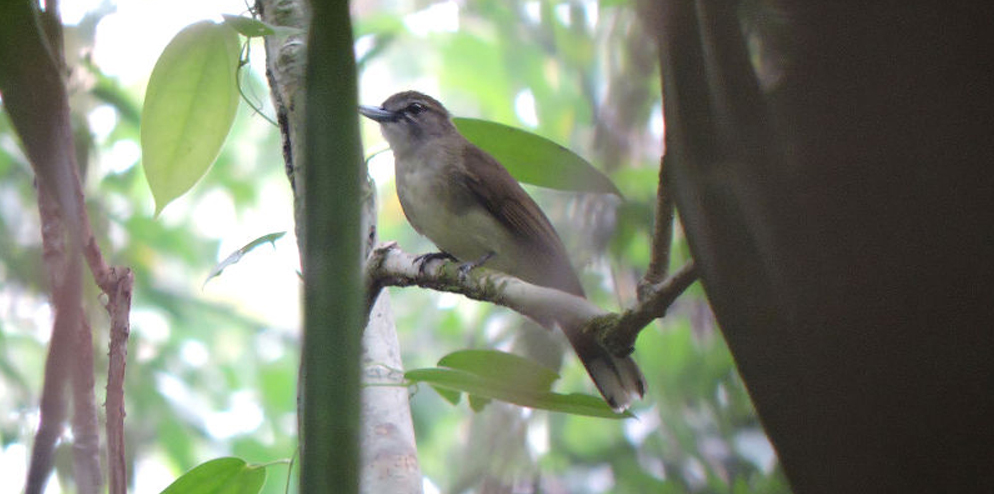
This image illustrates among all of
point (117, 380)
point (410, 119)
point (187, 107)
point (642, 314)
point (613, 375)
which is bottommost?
point (613, 375)

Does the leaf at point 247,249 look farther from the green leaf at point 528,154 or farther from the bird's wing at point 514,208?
the bird's wing at point 514,208

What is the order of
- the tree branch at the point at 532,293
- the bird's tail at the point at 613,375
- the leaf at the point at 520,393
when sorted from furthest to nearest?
the bird's tail at the point at 613,375 < the leaf at the point at 520,393 < the tree branch at the point at 532,293

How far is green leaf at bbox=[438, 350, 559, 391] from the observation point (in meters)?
0.86

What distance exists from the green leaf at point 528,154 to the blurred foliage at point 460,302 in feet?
0.31

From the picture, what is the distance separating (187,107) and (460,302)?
247 centimetres

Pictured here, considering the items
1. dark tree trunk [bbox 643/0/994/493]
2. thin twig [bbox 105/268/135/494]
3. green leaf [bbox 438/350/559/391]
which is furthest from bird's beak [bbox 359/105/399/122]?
dark tree trunk [bbox 643/0/994/493]

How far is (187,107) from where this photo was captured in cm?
101

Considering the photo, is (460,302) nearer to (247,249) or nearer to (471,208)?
(471,208)

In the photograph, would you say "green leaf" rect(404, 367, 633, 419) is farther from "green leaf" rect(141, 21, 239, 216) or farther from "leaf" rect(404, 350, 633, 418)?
"green leaf" rect(141, 21, 239, 216)

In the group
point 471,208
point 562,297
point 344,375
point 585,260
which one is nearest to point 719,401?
point 562,297

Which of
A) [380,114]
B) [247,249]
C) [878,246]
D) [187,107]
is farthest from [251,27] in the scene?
[380,114]

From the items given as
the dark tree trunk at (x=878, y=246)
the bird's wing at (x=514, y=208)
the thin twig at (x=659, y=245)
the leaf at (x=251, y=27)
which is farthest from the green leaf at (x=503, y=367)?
the bird's wing at (x=514, y=208)

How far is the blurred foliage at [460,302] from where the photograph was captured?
0.82 m

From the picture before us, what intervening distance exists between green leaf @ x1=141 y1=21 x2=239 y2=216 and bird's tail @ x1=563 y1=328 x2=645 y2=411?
0.48m
